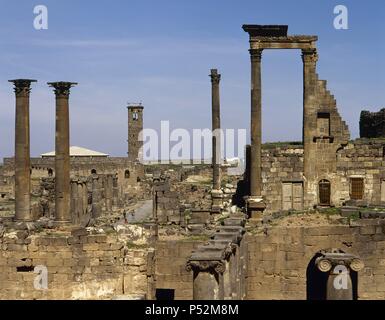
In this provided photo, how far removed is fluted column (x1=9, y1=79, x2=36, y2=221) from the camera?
22.2 metres

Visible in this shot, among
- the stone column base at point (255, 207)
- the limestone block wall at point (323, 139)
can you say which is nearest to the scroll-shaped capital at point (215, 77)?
the limestone block wall at point (323, 139)

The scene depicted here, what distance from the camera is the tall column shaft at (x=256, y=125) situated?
2311cm

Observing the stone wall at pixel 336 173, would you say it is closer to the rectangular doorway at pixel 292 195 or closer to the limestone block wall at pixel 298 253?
the rectangular doorway at pixel 292 195

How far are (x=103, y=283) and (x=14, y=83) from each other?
8.28m

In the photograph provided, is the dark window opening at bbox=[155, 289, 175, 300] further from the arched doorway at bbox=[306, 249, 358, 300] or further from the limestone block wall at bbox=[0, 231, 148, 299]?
the arched doorway at bbox=[306, 249, 358, 300]

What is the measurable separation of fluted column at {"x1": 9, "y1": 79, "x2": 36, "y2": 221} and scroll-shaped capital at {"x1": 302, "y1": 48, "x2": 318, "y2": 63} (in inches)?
424

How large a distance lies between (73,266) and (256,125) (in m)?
8.73

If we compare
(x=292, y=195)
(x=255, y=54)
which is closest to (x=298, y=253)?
(x=255, y=54)
